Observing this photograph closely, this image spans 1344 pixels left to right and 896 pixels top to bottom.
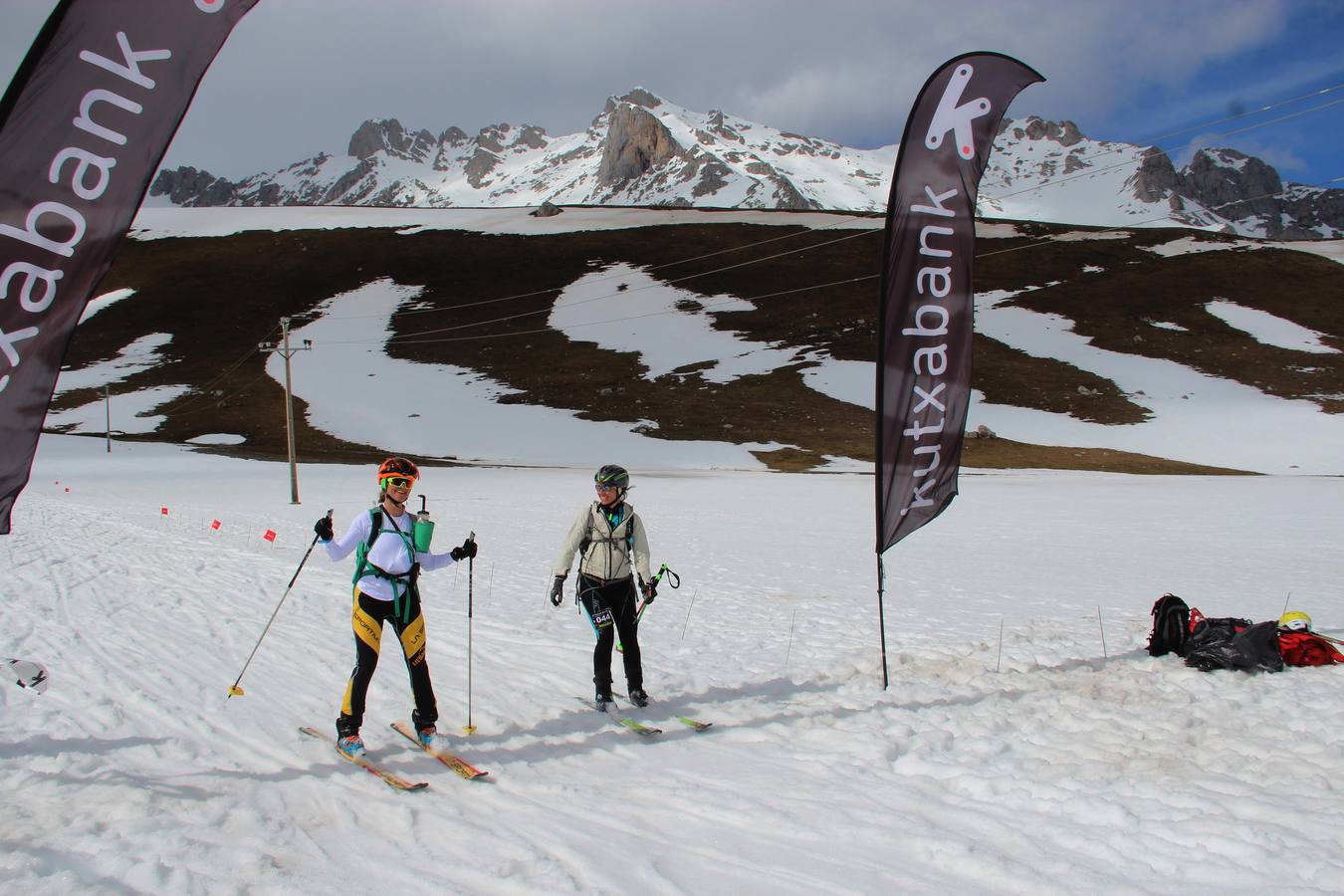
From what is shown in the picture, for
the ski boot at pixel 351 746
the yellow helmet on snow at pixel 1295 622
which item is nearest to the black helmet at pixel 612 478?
the ski boot at pixel 351 746

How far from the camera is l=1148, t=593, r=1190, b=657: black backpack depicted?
370 inches

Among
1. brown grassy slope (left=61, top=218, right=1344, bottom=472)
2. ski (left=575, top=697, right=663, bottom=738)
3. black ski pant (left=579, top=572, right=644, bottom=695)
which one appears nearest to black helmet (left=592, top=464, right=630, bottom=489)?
black ski pant (left=579, top=572, right=644, bottom=695)

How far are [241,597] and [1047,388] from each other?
226 feet

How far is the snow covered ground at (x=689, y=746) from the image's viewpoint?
185 inches

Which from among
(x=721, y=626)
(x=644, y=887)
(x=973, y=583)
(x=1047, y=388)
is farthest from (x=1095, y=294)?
(x=644, y=887)

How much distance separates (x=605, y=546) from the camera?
7.65 meters

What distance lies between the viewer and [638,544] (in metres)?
7.68

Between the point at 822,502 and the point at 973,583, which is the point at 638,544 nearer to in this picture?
the point at 973,583

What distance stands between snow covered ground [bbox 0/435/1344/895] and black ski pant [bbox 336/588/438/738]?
369mm

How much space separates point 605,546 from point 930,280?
13.7 ft

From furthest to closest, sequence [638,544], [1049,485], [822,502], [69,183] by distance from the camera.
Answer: [1049,485], [822,502], [638,544], [69,183]

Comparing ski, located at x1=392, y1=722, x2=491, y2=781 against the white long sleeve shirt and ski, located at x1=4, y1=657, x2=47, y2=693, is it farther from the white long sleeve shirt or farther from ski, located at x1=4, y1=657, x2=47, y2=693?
ski, located at x1=4, y1=657, x2=47, y2=693

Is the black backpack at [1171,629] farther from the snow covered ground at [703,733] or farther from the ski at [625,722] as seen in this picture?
the ski at [625,722]

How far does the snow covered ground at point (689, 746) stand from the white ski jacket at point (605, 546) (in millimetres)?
1365
